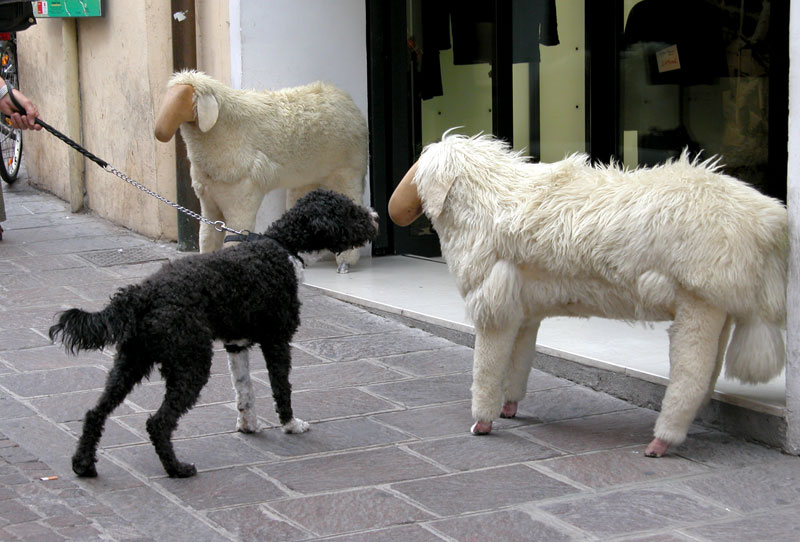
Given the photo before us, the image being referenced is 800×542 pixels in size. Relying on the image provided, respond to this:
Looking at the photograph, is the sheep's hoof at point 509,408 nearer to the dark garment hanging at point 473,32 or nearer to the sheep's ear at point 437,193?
the sheep's ear at point 437,193

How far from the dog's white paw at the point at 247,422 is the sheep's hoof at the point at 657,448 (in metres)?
1.78

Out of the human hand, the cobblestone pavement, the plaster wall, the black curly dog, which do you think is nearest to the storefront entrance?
the cobblestone pavement

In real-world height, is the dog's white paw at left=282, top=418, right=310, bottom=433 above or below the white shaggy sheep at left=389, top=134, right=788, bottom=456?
below

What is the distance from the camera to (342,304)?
7.50m

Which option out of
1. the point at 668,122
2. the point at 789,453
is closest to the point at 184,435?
the point at 789,453

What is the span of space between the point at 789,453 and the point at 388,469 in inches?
67.3

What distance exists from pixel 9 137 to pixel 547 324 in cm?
837

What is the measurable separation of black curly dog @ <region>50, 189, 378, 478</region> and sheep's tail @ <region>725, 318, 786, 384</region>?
172cm

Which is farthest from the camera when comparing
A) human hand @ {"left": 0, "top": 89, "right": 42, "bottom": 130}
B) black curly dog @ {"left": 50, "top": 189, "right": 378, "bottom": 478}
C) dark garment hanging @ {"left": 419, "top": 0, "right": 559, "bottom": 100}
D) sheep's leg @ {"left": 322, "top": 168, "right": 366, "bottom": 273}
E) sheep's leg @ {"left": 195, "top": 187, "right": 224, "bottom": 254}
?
sheep's leg @ {"left": 322, "top": 168, "right": 366, "bottom": 273}

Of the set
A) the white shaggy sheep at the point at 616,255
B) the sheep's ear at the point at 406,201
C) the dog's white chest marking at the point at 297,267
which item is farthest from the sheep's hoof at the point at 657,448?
the dog's white chest marking at the point at 297,267

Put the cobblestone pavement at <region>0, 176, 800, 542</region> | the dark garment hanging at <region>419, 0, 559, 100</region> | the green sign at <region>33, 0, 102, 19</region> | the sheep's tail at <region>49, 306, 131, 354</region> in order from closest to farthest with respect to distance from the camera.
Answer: the cobblestone pavement at <region>0, 176, 800, 542</region>, the sheep's tail at <region>49, 306, 131, 354</region>, the dark garment hanging at <region>419, 0, 559, 100</region>, the green sign at <region>33, 0, 102, 19</region>

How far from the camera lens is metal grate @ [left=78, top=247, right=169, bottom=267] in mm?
8898

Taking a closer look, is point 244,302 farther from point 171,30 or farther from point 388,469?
point 171,30

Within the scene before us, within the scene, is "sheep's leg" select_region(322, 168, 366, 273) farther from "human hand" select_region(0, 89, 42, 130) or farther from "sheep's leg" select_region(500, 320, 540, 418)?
"sheep's leg" select_region(500, 320, 540, 418)
